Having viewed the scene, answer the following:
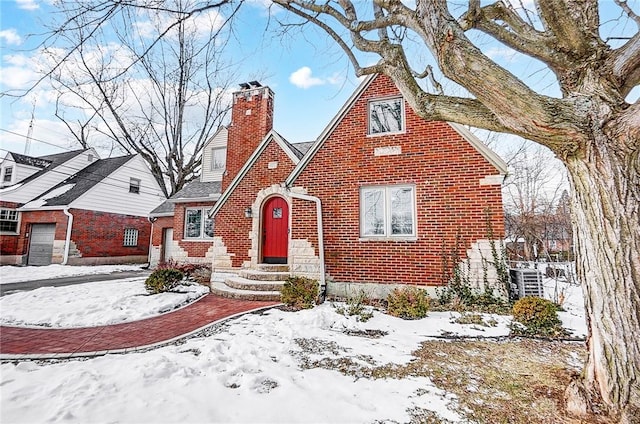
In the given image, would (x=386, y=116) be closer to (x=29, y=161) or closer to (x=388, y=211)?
(x=388, y=211)

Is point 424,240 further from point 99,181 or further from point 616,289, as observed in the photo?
point 99,181

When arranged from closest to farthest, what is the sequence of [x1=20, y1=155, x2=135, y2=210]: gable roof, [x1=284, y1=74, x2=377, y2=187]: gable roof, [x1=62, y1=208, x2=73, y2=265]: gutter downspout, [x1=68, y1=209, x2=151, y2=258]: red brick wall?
[x1=284, y1=74, x2=377, y2=187]: gable roof, [x1=62, y1=208, x2=73, y2=265]: gutter downspout, [x1=68, y1=209, x2=151, y2=258]: red brick wall, [x1=20, y1=155, x2=135, y2=210]: gable roof

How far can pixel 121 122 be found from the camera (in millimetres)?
20031

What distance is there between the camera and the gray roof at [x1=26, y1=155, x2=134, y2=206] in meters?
16.9

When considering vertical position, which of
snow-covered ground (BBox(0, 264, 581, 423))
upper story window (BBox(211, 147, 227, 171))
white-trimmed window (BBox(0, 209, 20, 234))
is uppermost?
upper story window (BBox(211, 147, 227, 171))

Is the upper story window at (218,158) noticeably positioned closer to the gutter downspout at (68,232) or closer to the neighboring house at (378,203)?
the neighboring house at (378,203)

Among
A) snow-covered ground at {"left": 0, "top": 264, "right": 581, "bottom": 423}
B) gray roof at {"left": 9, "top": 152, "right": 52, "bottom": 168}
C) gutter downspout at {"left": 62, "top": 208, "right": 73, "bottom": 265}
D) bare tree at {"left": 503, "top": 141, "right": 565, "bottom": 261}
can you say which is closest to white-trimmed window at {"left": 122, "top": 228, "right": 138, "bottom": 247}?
gutter downspout at {"left": 62, "top": 208, "right": 73, "bottom": 265}

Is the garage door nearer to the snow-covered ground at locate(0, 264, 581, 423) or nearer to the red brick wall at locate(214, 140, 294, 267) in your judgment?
the red brick wall at locate(214, 140, 294, 267)

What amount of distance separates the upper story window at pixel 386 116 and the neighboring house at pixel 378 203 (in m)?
0.03

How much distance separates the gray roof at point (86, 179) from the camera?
16.9 meters

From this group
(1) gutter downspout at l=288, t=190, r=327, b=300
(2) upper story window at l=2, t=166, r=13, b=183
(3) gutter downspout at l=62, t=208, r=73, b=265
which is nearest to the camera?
(1) gutter downspout at l=288, t=190, r=327, b=300

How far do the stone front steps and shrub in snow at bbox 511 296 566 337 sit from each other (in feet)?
17.3

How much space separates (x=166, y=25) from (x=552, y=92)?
682cm

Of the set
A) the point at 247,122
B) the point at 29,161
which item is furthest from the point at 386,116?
the point at 29,161
